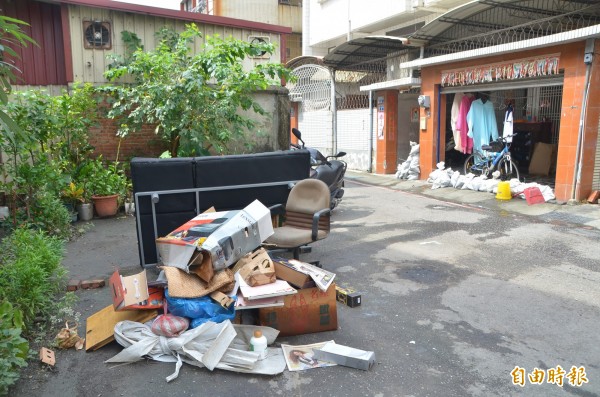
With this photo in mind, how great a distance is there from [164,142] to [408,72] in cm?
664

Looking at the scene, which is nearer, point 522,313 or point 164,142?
→ point 522,313

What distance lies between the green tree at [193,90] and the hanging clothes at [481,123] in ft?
16.7

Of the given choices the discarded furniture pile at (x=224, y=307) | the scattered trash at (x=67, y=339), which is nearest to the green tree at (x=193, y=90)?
the discarded furniture pile at (x=224, y=307)

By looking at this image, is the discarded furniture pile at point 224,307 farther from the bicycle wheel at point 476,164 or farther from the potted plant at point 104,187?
the bicycle wheel at point 476,164

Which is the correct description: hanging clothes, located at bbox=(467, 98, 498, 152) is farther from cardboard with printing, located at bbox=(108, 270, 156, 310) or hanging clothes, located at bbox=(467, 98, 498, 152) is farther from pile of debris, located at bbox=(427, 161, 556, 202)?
cardboard with printing, located at bbox=(108, 270, 156, 310)

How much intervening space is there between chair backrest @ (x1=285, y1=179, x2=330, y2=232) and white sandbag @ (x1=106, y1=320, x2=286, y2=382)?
5.97ft

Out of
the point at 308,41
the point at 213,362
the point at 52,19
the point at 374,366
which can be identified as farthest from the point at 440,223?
the point at 308,41

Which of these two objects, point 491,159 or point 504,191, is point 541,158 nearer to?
point 491,159

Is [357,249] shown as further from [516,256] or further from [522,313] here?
[522,313]

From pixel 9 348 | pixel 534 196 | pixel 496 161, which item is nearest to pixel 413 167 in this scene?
pixel 496 161

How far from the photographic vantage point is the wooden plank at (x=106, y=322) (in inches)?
139

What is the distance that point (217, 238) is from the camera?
382 cm

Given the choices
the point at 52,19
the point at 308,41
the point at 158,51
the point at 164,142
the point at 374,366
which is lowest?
the point at 374,366

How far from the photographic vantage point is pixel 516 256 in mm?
5836
